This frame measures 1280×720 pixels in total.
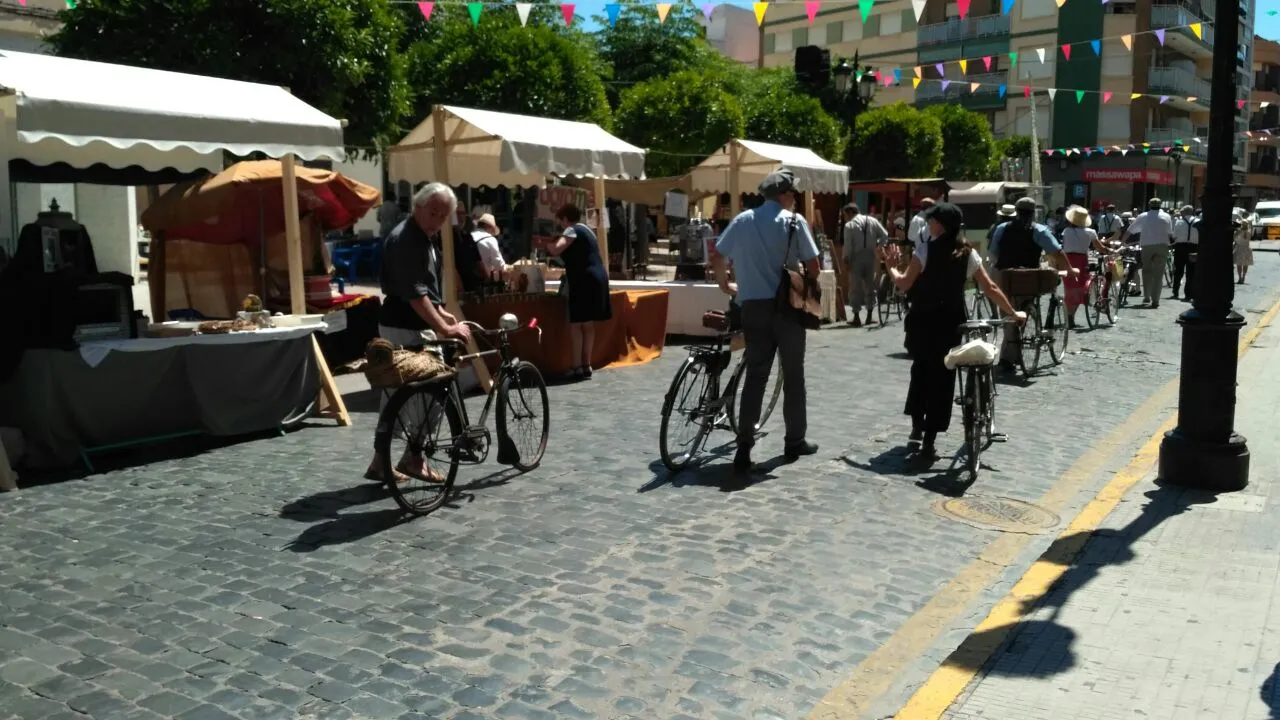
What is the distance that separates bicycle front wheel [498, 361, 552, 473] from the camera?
6.85m

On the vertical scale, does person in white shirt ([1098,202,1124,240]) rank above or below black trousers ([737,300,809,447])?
above

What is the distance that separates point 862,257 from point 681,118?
56.5 ft

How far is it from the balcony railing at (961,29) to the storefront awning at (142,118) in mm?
48982

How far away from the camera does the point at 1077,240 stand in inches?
598

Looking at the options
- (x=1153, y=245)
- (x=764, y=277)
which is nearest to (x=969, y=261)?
(x=764, y=277)

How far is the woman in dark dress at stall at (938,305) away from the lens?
24.3 feet

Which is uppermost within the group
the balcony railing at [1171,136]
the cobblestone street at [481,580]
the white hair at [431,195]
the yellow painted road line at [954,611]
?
the balcony railing at [1171,136]

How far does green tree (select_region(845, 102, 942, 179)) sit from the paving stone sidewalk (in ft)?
124

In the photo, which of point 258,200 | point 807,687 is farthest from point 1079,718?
point 258,200

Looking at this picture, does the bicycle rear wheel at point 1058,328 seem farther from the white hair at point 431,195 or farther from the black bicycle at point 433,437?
the white hair at point 431,195

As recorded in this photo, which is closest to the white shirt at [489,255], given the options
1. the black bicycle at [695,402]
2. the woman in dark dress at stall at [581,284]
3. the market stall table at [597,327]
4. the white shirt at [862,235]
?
the market stall table at [597,327]

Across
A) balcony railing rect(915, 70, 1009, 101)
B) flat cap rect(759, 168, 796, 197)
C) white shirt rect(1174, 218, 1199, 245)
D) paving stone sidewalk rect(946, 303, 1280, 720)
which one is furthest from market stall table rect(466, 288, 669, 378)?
balcony railing rect(915, 70, 1009, 101)

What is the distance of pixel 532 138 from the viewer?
10953 mm

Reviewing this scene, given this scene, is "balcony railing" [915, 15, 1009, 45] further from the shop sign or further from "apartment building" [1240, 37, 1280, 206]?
"apartment building" [1240, 37, 1280, 206]
